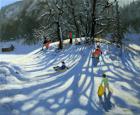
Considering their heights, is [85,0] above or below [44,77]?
above

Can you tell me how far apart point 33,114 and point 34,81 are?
24.2 ft

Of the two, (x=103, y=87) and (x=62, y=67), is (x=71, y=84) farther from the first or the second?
(x=62, y=67)

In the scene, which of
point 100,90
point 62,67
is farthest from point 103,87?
point 62,67

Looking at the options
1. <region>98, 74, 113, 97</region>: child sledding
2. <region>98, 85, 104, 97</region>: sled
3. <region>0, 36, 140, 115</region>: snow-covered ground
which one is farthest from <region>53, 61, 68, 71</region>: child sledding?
<region>98, 85, 104, 97</region>: sled

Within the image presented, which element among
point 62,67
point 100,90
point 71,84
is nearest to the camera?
point 100,90

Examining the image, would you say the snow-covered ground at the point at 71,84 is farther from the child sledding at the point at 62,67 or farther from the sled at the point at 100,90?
the child sledding at the point at 62,67

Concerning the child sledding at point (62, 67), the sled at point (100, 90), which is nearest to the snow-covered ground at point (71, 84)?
the sled at point (100, 90)

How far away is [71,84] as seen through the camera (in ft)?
94.2

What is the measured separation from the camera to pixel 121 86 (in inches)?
1139

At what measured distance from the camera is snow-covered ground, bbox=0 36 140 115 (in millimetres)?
24422

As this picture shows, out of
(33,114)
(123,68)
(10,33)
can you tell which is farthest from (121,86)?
(10,33)

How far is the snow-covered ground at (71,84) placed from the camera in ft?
80.1

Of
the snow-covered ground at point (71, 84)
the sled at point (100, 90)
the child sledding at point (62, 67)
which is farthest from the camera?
the child sledding at point (62, 67)

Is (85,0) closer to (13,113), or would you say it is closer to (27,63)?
(27,63)
